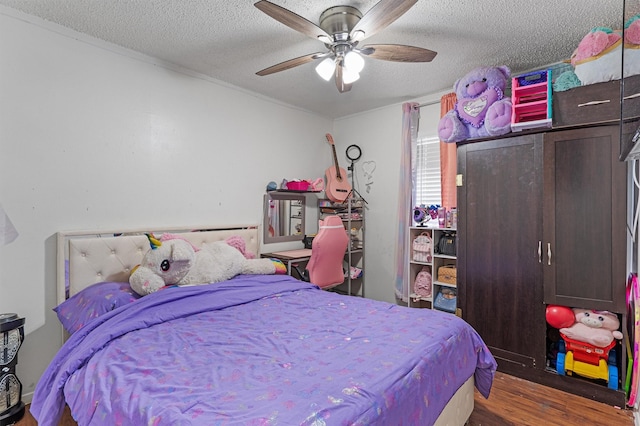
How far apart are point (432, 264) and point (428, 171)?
3.41 feet

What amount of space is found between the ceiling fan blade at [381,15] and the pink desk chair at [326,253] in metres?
1.76

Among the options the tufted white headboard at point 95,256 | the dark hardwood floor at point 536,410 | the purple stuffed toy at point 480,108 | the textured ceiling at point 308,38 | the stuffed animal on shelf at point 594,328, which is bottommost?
the dark hardwood floor at point 536,410

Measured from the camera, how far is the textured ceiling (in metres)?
2.04

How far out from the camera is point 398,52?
2092 mm

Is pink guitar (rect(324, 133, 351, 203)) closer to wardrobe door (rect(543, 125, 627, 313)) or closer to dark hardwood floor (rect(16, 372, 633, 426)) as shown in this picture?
wardrobe door (rect(543, 125, 627, 313))

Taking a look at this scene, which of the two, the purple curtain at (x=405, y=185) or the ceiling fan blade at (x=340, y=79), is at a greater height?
the ceiling fan blade at (x=340, y=79)

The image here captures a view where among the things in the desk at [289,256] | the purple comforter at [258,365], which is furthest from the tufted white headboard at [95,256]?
the desk at [289,256]

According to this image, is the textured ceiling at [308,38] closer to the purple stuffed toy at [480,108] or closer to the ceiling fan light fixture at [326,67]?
the purple stuffed toy at [480,108]

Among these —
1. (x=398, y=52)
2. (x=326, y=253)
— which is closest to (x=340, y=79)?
(x=398, y=52)

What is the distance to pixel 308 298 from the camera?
2.38 m

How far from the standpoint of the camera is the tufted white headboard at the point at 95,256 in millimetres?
2236

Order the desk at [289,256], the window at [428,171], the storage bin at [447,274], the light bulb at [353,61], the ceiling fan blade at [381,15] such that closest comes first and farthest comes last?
1. the ceiling fan blade at [381,15]
2. the light bulb at [353,61]
3. the storage bin at [447,274]
4. the desk at [289,256]
5. the window at [428,171]

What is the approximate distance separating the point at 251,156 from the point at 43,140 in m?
1.75

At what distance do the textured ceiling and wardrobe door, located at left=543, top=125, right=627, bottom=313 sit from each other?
2.45 ft
